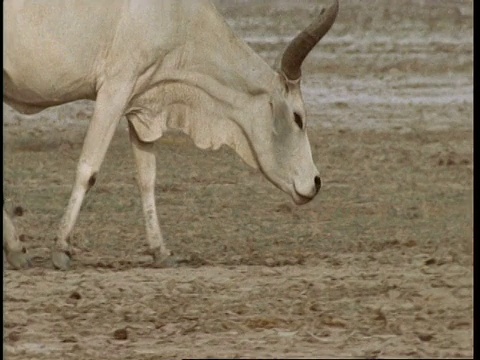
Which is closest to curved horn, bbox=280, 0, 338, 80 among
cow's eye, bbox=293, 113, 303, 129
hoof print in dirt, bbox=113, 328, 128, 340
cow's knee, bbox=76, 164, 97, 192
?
cow's eye, bbox=293, 113, 303, 129

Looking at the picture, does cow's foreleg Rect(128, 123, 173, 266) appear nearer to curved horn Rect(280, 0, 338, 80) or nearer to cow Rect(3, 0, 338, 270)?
cow Rect(3, 0, 338, 270)

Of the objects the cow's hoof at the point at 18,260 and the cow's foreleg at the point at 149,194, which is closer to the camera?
the cow's hoof at the point at 18,260

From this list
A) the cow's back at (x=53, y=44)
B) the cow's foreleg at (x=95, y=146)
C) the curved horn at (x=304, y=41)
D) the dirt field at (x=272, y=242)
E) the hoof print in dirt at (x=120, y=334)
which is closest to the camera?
the hoof print in dirt at (x=120, y=334)

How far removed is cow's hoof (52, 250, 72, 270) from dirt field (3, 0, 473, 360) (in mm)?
70

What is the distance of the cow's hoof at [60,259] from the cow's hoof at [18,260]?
0.15 m

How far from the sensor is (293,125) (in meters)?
10.5

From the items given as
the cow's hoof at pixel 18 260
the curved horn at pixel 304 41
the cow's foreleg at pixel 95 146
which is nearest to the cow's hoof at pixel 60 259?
the cow's foreleg at pixel 95 146

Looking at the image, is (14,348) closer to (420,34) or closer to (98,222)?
(98,222)

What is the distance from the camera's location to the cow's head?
1045cm

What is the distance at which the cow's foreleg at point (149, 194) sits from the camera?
10406mm

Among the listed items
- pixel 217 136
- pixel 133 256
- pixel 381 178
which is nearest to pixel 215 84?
pixel 217 136

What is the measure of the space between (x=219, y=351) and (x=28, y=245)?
269 cm

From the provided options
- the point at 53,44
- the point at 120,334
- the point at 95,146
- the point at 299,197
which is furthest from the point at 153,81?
the point at 120,334

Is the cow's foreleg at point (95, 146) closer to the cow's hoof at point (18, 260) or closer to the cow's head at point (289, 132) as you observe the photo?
the cow's hoof at point (18, 260)
